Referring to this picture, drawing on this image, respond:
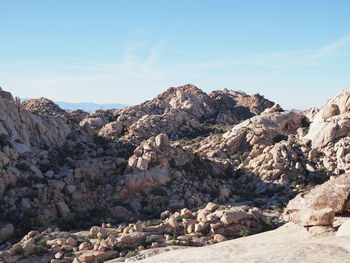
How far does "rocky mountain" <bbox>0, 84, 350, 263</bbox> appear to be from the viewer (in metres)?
15.0

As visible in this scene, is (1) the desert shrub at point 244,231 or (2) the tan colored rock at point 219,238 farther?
(1) the desert shrub at point 244,231

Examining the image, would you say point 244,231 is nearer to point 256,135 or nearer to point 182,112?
point 256,135

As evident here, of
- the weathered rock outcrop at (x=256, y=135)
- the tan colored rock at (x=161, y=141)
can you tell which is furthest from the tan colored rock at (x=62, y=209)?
the weathered rock outcrop at (x=256, y=135)

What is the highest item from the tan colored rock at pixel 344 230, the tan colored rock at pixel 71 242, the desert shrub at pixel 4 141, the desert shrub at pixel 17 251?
the desert shrub at pixel 4 141

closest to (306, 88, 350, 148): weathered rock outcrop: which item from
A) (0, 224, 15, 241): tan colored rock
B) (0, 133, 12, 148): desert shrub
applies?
(0, 133, 12, 148): desert shrub

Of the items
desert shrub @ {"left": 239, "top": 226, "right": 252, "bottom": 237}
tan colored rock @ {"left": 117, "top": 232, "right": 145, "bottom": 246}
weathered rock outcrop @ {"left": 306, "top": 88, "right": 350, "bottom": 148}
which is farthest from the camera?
weathered rock outcrop @ {"left": 306, "top": 88, "right": 350, "bottom": 148}

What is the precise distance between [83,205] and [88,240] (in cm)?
684

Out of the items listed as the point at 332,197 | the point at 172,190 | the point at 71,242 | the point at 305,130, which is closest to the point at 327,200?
the point at 332,197

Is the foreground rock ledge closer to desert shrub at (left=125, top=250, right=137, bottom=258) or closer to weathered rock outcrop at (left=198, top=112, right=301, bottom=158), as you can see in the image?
desert shrub at (left=125, top=250, right=137, bottom=258)

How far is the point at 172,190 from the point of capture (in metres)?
25.6

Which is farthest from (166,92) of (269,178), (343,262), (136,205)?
(343,262)

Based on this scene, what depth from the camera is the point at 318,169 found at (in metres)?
Answer: 29.4

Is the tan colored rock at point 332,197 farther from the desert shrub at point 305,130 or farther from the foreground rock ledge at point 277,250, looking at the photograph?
the desert shrub at point 305,130

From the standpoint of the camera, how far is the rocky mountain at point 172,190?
14984 millimetres
